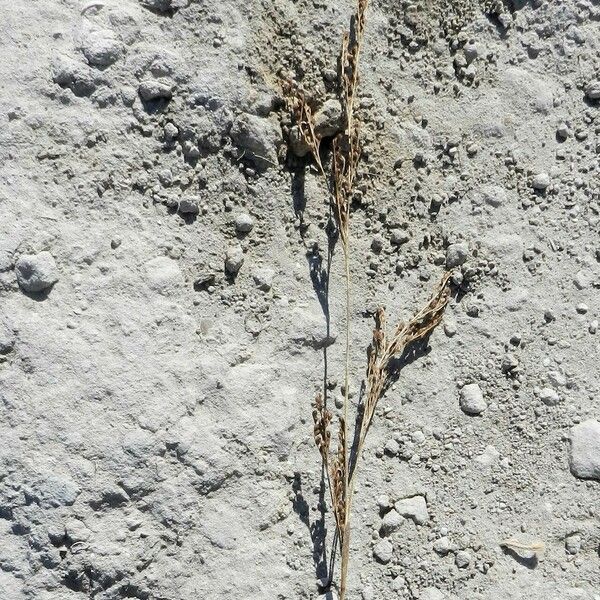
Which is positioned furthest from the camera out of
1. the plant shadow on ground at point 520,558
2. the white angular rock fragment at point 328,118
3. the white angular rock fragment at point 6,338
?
the plant shadow on ground at point 520,558

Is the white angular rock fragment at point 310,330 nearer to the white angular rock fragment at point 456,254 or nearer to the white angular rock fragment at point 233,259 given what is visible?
the white angular rock fragment at point 233,259

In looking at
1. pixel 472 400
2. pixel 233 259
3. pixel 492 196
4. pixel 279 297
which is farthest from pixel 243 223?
pixel 472 400

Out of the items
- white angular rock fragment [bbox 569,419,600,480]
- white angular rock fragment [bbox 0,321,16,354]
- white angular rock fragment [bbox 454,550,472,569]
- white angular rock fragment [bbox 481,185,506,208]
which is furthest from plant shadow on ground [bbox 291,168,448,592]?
white angular rock fragment [bbox 0,321,16,354]

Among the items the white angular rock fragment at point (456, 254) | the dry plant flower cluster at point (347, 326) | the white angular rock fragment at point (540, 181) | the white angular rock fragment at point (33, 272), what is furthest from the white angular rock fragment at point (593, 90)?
the white angular rock fragment at point (33, 272)

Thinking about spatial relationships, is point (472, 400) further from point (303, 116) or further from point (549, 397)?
point (303, 116)

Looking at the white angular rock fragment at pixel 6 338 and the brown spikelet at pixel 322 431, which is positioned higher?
the white angular rock fragment at pixel 6 338
